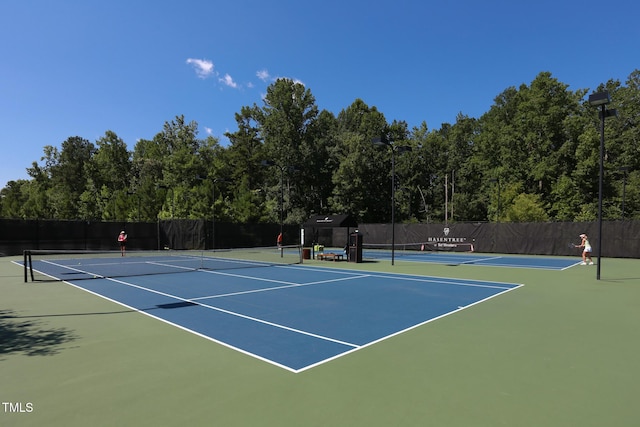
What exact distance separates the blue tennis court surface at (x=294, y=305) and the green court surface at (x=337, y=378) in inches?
16.3

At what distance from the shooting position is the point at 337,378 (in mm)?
4406

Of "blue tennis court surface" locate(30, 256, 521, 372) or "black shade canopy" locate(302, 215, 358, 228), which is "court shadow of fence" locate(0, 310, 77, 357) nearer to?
"blue tennis court surface" locate(30, 256, 521, 372)

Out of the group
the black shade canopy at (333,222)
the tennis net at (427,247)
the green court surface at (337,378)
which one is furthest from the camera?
the tennis net at (427,247)

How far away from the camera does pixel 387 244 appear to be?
35.1m

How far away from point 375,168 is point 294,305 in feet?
165

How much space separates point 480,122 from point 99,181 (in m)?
71.0

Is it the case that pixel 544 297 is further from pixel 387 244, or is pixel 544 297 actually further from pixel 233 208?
pixel 233 208

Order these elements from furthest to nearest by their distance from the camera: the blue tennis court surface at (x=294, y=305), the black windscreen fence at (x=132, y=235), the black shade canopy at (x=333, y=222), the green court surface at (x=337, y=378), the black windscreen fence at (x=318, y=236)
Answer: the black shade canopy at (x=333, y=222) → the black windscreen fence at (x=132, y=235) → the black windscreen fence at (x=318, y=236) → the blue tennis court surface at (x=294, y=305) → the green court surface at (x=337, y=378)

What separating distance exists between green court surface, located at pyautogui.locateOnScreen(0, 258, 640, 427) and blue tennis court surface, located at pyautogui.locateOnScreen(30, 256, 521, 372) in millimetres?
413

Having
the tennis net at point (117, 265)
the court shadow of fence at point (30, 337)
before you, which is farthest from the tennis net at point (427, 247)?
the court shadow of fence at point (30, 337)

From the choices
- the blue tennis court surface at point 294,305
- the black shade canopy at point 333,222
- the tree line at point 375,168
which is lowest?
the blue tennis court surface at point 294,305

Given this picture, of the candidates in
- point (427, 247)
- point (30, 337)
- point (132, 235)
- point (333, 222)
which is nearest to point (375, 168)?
point (427, 247)

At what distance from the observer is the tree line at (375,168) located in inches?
1774

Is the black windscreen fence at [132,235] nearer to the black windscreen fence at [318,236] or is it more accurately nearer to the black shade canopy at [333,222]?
the black windscreen fence at [318,236]
